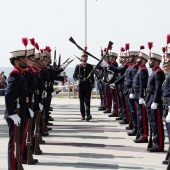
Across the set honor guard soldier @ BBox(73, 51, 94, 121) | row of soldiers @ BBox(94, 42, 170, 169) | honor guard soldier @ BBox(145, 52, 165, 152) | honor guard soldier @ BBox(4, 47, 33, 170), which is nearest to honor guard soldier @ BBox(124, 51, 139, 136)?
row of soldiers @ BBox(94, 42, 170, 169)

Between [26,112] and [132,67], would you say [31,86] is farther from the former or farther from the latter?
[132,67]

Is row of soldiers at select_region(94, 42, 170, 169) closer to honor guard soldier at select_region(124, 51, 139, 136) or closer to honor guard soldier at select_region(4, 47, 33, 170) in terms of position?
honor guard soldier at select_region(124, 51, 139, 136)

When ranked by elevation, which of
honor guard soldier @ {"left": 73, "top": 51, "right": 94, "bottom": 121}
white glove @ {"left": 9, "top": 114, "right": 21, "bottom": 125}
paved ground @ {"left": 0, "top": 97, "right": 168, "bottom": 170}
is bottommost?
paved ground @ {"left": 0, "top": 97, "right": 168, "bottom": 170}

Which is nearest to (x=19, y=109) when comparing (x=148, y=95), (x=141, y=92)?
(x=148, y=95)

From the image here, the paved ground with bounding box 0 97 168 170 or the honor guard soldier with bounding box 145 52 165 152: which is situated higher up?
the honor guard soldier with bounding box 145 52 165 152

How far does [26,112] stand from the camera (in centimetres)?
866

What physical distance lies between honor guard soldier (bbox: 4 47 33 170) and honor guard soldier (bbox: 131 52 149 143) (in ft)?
11.4

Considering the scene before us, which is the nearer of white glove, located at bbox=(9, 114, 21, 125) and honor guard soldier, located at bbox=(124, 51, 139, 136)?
white glove, located at bbox=(9, 114, 21, 125)

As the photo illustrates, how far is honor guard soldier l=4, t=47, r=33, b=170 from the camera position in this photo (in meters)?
8.14

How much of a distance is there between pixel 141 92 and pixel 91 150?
1.53 metres

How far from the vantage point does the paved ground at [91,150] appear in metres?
9.25

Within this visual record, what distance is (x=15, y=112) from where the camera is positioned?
27.2 ft

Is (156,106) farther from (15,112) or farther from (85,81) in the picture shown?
(85,81)

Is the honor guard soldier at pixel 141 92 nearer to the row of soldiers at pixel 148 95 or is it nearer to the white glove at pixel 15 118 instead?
the row of soldiers at pixel 148 95
